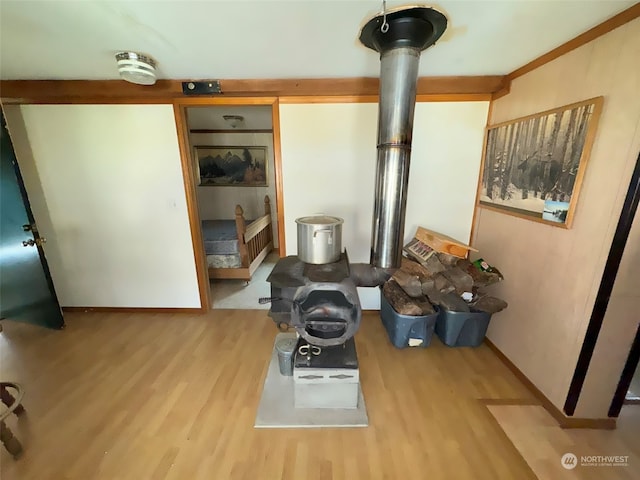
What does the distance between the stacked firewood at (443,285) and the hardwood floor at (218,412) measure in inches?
15.4

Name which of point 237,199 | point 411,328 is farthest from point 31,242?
point 411,328

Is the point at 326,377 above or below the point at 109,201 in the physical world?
below

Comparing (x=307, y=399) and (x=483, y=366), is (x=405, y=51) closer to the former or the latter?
(x=307, y=399)

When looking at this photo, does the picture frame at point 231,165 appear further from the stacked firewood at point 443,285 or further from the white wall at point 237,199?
the stacked firewood at point 443,285

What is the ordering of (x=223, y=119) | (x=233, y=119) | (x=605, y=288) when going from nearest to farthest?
(x=605, y=288) → (x=233, y=119) → (x=223, y=119)

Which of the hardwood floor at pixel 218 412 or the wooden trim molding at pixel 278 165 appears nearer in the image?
the hardwood floor at pixel 218 412

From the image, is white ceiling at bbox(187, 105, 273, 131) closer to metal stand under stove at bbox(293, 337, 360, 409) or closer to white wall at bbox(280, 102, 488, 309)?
white wall at bbox(280, 102, 488, 309)

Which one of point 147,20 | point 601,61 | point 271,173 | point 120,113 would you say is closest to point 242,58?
point 147,20

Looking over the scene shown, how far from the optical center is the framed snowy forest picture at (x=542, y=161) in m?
1.38

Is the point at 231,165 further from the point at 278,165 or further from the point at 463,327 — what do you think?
the point at 463,327

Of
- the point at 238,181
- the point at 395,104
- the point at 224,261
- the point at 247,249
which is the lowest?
the point at 224,261

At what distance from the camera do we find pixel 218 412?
1.58 metres

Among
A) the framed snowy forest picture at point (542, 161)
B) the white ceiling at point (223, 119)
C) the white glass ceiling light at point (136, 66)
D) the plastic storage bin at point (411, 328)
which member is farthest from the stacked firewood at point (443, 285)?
the white ceiling at point (223, 119)

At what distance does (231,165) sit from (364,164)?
2725mm
